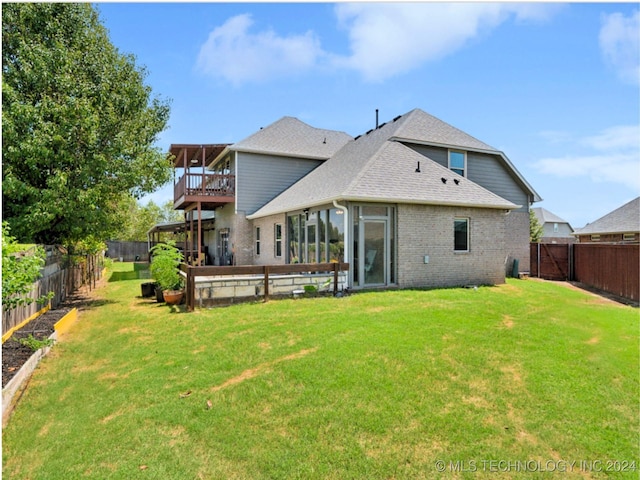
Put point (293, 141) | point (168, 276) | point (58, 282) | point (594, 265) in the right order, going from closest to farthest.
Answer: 1. point (168, 276)
2. point (58, 282)
3. point (594, 265)
4. point (293, 141)

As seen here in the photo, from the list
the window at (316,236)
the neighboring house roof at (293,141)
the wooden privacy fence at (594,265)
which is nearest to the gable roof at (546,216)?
the wooden privacy fence at (594,265)

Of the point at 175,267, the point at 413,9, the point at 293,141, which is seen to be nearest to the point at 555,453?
the point at 413,9

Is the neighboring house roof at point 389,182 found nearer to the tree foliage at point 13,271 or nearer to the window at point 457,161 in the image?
the window at point 457,161

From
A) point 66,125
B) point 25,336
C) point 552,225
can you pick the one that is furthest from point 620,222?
point 25,336

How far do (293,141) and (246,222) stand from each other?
5211mm

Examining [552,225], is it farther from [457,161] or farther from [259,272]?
[259,272]

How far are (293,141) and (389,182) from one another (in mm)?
9666

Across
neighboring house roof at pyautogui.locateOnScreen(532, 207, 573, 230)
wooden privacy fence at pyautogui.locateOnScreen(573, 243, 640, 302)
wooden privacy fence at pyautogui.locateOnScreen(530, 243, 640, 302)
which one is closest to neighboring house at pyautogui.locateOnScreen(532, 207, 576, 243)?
neighboring house roof at pyautogui.locateOnScreen(532, 207, 573, 230)

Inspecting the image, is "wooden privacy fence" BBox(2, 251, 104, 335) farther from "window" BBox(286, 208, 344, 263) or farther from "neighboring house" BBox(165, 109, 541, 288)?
"window" BBox(286, 208, 344, 263)

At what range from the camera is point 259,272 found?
10.3 meters

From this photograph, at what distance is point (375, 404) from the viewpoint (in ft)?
15.3

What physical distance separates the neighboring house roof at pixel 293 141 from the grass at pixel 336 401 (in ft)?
42.5

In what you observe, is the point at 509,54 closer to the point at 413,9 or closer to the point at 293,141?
the point at 413,9

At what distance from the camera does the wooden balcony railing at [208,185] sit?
19.2 m
